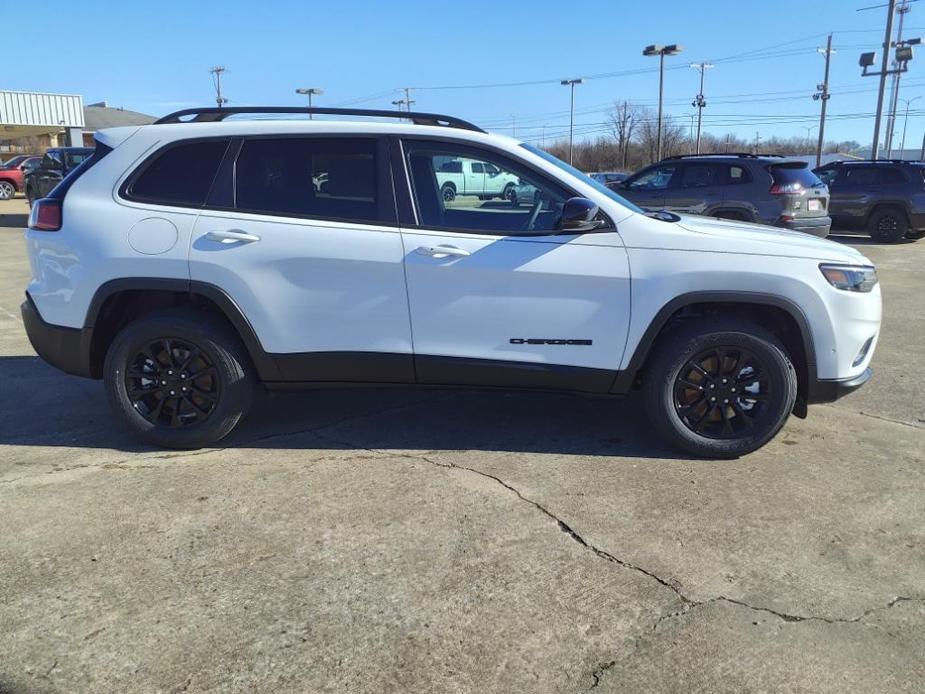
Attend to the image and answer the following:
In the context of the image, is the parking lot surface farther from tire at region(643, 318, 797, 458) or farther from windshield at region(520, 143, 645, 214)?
windshield at region(520, 143, 645, 214)

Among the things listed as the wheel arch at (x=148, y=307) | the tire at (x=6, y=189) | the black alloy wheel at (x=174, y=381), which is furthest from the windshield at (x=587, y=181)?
the tire at (x=6, y=189)

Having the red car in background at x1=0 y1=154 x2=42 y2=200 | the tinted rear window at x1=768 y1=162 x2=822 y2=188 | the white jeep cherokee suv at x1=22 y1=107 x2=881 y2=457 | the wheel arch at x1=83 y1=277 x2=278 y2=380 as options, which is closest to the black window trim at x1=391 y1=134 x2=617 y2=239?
the white jeep cherokee suv at x1=22 y1=107 x2=881 y2=457

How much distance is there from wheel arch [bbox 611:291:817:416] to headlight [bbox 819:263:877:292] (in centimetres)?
25

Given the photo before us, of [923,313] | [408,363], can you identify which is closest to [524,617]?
[408,363]

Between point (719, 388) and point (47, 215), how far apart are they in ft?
12.7

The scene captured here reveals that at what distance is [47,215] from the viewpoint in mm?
4180

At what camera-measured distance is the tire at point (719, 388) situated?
4.03 metres

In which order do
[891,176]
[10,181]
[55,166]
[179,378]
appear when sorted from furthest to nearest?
[10,181], [55,166], [891,176], [179,378]

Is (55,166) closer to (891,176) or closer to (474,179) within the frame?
(474,179)

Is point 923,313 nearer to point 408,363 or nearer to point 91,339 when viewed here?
point 408,363

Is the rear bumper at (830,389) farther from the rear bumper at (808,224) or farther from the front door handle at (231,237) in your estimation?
the rear bumper at (808,224)

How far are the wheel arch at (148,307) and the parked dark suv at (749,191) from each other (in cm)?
873

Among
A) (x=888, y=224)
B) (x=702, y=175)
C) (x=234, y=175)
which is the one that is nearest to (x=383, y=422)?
(x=234, y=175)

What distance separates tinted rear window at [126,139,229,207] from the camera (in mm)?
4156
